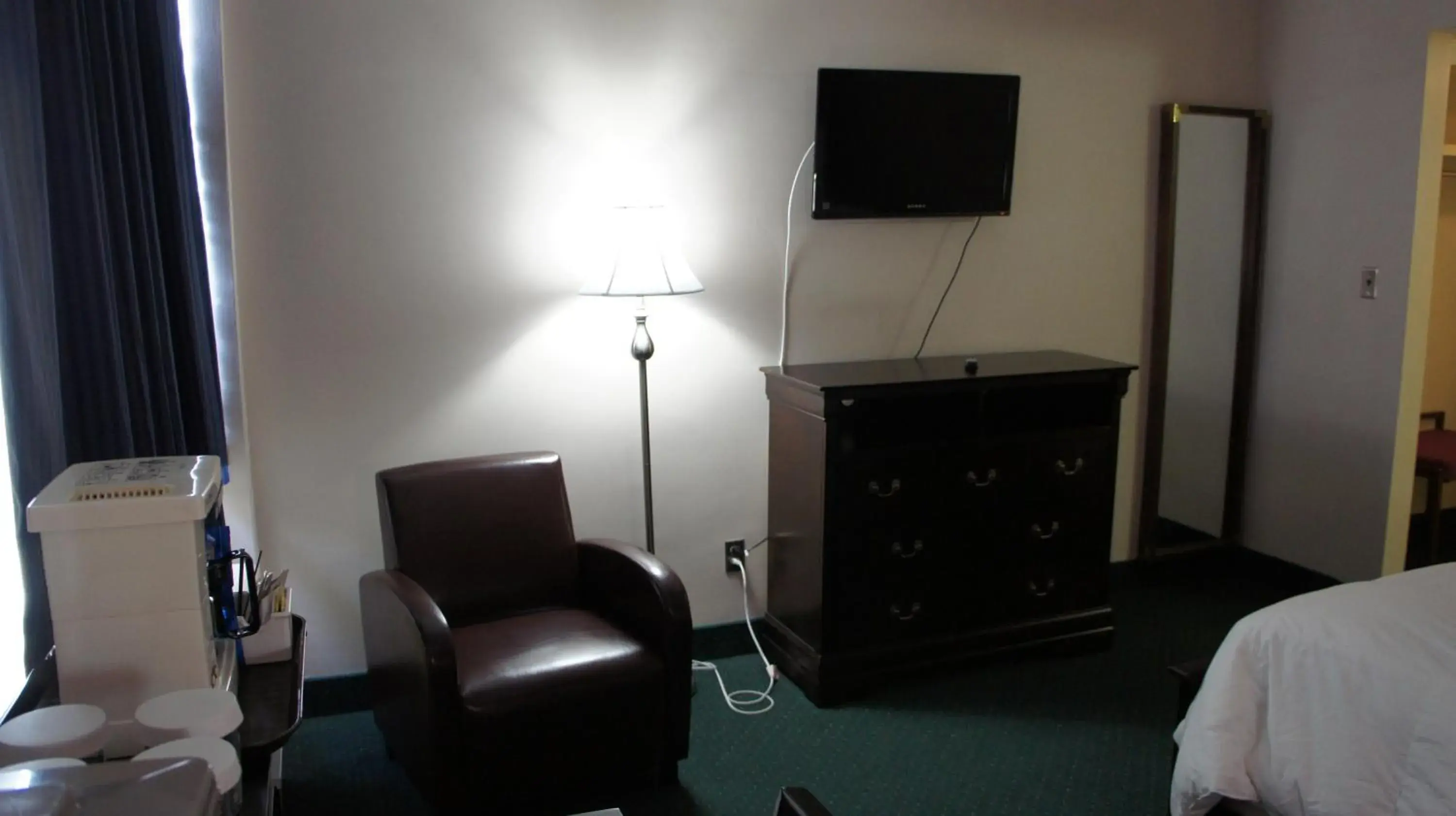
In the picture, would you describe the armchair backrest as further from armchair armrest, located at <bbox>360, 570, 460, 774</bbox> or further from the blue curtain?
the blue curtain

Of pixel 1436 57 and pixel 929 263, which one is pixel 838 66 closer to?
pixel 929 263

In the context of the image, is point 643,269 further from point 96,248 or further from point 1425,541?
point 1425,541

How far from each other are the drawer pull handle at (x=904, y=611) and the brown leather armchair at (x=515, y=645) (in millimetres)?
821

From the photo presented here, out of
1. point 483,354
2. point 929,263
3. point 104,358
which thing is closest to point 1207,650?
point 929,263

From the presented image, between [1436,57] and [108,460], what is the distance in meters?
3.88

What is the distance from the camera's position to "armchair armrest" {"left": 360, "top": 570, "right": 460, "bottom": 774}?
7.16 feet

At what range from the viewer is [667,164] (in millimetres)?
3059

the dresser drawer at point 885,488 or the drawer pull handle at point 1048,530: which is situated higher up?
the dresser drawer at point 885,488

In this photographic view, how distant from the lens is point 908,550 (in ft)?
9.98

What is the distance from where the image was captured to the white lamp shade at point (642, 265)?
2758 millimetres

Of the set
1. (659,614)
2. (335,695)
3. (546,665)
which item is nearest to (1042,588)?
(659,614)

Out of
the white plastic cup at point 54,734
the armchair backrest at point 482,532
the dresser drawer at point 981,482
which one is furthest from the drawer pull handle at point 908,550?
the white plastic cup at point 54,734

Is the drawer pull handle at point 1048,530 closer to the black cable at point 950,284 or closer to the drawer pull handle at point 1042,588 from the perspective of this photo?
the drawer pull handle at point 1042,588

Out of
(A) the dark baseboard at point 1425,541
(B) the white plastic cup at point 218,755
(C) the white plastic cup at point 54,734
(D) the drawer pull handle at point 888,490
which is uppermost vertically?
(D) the drawer pull handle at point 888,490
